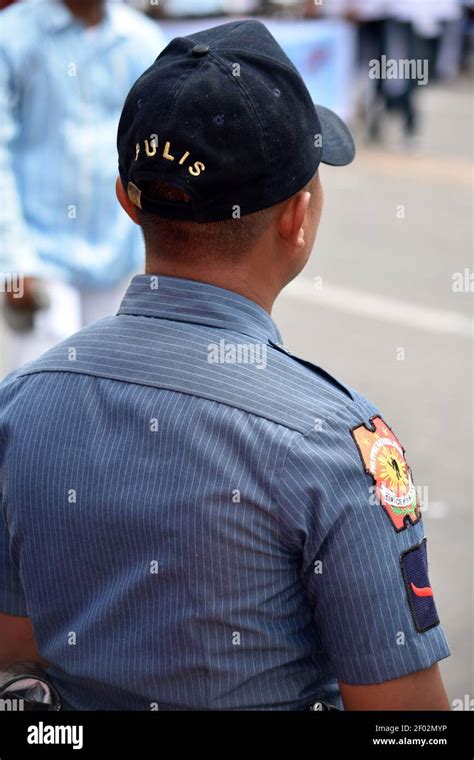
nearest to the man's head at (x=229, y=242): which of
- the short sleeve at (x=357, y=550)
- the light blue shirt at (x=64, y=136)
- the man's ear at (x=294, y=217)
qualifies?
the man's ear at (x=294, y=217)

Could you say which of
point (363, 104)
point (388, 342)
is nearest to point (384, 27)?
point (363, 104)

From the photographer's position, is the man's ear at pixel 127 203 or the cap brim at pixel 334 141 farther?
the cap brim at pixel 334 141

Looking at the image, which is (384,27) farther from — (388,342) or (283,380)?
(283,380)

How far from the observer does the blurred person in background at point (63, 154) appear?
360cm

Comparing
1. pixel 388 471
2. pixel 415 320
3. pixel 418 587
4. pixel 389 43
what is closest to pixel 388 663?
pixel 418 587

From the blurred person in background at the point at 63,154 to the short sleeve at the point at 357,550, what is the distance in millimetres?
2346

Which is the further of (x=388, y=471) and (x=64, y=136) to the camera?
(x=64, y=136)

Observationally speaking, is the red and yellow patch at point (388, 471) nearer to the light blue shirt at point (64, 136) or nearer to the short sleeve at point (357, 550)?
the short sleeve at point (357, 550)

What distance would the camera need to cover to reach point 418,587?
1.51 m

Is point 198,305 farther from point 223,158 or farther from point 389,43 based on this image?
point 389,43

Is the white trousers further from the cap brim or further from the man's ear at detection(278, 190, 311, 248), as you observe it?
the man's ear at detection(278, 190, 311, 248)

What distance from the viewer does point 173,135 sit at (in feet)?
4.98

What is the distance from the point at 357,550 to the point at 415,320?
5.31 metres

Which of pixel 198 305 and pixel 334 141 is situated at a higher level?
pixel 334 141
